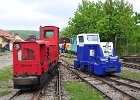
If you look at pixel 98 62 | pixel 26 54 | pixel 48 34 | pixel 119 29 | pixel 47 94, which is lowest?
pixel 47 94

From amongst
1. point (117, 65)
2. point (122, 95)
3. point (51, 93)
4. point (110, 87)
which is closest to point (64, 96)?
point (51, 93)

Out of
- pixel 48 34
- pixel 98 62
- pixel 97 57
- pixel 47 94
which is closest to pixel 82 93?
pixel 47 94

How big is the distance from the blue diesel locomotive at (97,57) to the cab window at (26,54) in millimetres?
7457

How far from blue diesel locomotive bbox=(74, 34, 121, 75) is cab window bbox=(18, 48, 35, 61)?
7.46m

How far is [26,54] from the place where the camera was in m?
19.2

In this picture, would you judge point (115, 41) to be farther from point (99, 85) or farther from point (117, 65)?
point (99, 85)

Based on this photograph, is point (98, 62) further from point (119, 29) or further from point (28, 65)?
point (119, 29)

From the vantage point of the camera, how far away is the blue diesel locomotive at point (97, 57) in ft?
83.5

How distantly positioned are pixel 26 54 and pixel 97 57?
8.19 m

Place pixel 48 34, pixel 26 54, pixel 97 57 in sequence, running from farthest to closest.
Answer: pixel 48 34
pixel 97 57
pixel 26 54

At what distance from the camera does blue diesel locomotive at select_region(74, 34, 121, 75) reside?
25.4 meters

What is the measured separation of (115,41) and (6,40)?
7803 centimetres

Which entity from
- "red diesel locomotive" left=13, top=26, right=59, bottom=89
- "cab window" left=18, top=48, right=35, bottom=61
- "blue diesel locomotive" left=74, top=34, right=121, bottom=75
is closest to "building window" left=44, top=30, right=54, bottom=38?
"blue diesel locomotive" left=74, top=34, right=121, bottom=75

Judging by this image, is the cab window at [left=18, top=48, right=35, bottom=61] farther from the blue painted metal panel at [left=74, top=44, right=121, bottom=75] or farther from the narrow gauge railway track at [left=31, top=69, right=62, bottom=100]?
the blue painted metal panel at [left=74, top=44, right=121, bottom=75]
